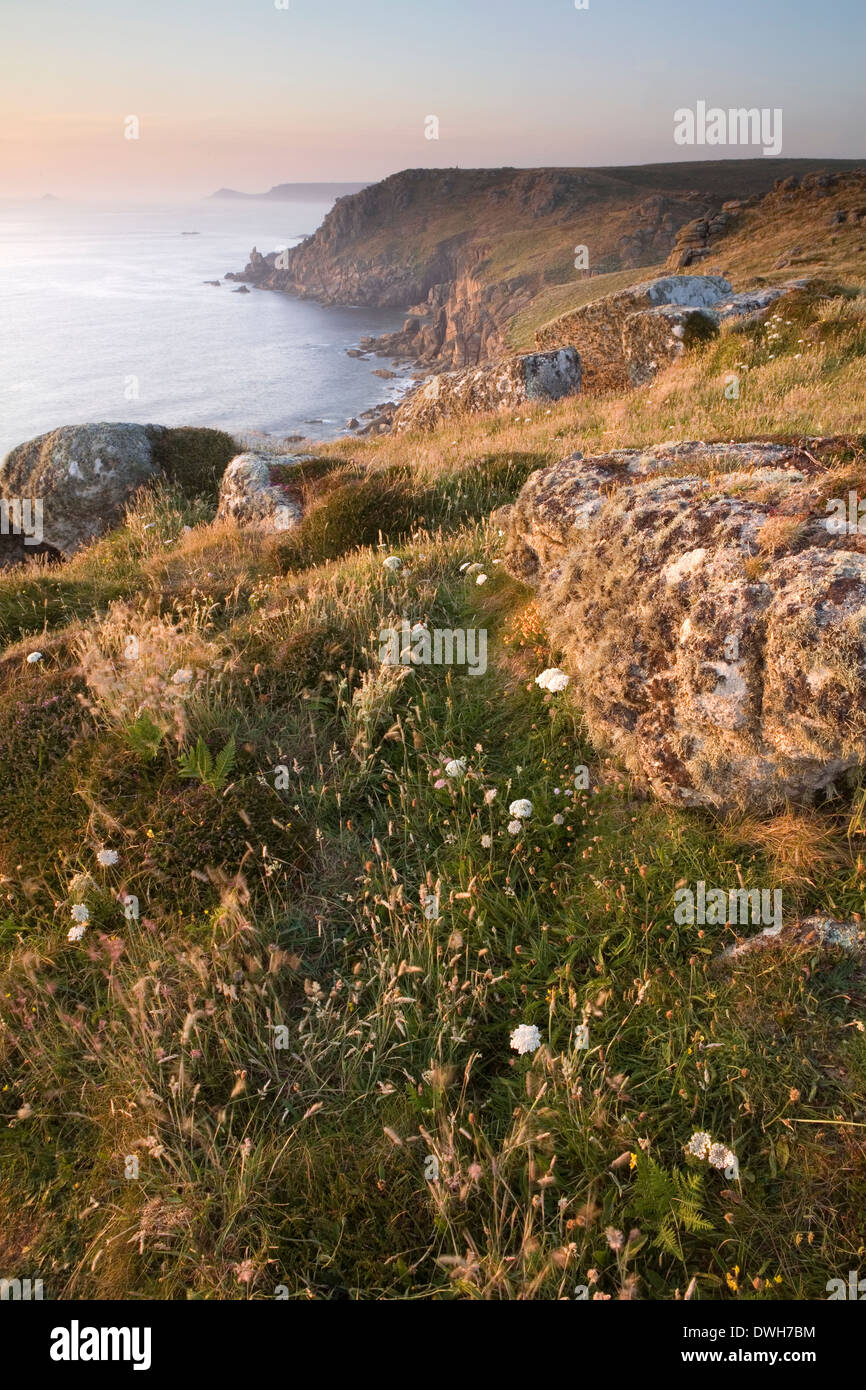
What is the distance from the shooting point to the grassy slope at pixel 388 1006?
115 inches

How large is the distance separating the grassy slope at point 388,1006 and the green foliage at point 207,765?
0.13 meters

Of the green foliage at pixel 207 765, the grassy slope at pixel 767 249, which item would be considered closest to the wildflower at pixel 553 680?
the green foliage at pixel 207 765

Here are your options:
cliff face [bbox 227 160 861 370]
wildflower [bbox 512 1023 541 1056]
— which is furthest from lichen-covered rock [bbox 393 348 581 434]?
cliff face [bbox 227 160 861 370]

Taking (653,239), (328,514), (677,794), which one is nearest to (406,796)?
(677,794)

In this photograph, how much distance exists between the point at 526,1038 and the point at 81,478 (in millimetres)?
16361

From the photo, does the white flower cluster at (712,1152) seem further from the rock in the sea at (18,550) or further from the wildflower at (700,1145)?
the rock in the sea at (18,550)

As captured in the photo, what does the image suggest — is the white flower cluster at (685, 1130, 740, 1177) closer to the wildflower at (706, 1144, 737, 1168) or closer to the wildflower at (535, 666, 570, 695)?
the wildflower at (706, 1144, 737, 1168)

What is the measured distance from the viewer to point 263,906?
457 centimetres

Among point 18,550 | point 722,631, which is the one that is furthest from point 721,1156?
point 18,550

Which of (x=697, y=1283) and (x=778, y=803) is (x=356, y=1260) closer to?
(x=697, y=1283)

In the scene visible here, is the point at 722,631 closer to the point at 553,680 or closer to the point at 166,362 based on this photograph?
the point at 553,680

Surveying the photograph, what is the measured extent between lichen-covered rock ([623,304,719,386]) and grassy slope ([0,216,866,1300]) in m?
15.8

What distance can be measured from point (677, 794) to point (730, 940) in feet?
3.23

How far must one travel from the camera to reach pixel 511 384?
20156 millimetres
